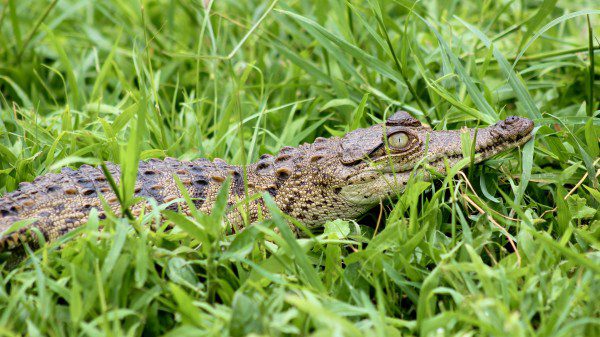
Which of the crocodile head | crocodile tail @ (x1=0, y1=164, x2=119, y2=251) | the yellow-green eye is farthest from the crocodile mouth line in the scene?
crocodile tail @ (x1=0, y1=164, x2=119, y2=251)

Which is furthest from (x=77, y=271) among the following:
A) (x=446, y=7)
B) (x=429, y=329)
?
(x=446, y=7)

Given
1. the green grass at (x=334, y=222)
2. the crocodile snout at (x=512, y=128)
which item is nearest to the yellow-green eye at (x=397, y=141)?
the green grass at (x=334, y=222)

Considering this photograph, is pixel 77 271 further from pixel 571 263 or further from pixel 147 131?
pixel 571 263

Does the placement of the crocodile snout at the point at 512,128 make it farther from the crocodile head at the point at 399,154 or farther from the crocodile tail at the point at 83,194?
the crocodile tail at the point at 83,194

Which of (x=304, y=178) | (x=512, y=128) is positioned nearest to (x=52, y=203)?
(x=304, y=178)

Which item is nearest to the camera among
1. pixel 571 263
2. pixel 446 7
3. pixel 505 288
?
pixel 505 288

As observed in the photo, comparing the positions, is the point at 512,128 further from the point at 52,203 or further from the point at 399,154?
the point at 52,203

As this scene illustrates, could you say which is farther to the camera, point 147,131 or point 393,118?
point 147,131
